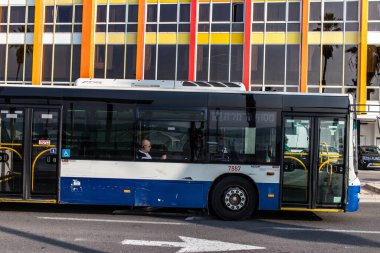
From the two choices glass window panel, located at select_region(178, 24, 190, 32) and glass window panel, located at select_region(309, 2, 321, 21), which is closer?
glass window panel, located at select_region(309, 2, 321, 21)

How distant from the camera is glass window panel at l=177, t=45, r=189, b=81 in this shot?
30534 mm

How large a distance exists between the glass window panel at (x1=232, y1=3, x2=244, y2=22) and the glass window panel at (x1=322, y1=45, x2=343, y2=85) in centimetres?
591

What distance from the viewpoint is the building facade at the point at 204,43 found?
96.4 feet

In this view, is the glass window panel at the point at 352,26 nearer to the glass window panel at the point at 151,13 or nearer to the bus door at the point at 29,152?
the glass window panel at the point at 151,13

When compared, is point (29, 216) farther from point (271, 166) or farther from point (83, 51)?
point (83, 51)

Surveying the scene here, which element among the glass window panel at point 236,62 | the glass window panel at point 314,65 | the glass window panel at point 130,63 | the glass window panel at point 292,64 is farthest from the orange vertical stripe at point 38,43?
the glass window panel at point 314,65

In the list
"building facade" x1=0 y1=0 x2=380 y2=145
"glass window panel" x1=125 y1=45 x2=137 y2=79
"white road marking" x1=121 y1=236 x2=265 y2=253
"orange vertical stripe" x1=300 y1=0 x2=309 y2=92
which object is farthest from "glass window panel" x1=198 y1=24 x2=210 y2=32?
"white road marking" x1=121 y1=236 x2=265 y2=253

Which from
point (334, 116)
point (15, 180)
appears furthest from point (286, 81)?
point (15, 180)

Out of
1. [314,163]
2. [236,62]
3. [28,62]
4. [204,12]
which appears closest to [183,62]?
[236,62]

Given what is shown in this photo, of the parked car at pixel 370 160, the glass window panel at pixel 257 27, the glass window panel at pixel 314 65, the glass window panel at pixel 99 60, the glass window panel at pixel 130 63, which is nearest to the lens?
the parked car at pixel 370 160

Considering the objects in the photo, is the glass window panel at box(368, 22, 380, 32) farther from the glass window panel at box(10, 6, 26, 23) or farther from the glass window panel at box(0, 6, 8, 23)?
the glass window panel at box(0, 6, 8, 23)

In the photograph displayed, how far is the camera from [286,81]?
1163 inches

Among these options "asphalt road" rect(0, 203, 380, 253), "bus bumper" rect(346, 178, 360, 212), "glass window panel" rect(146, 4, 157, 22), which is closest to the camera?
"asphalt road" rect(0, 203, 380, 253)

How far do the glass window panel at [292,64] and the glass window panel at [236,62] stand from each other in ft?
10.2
